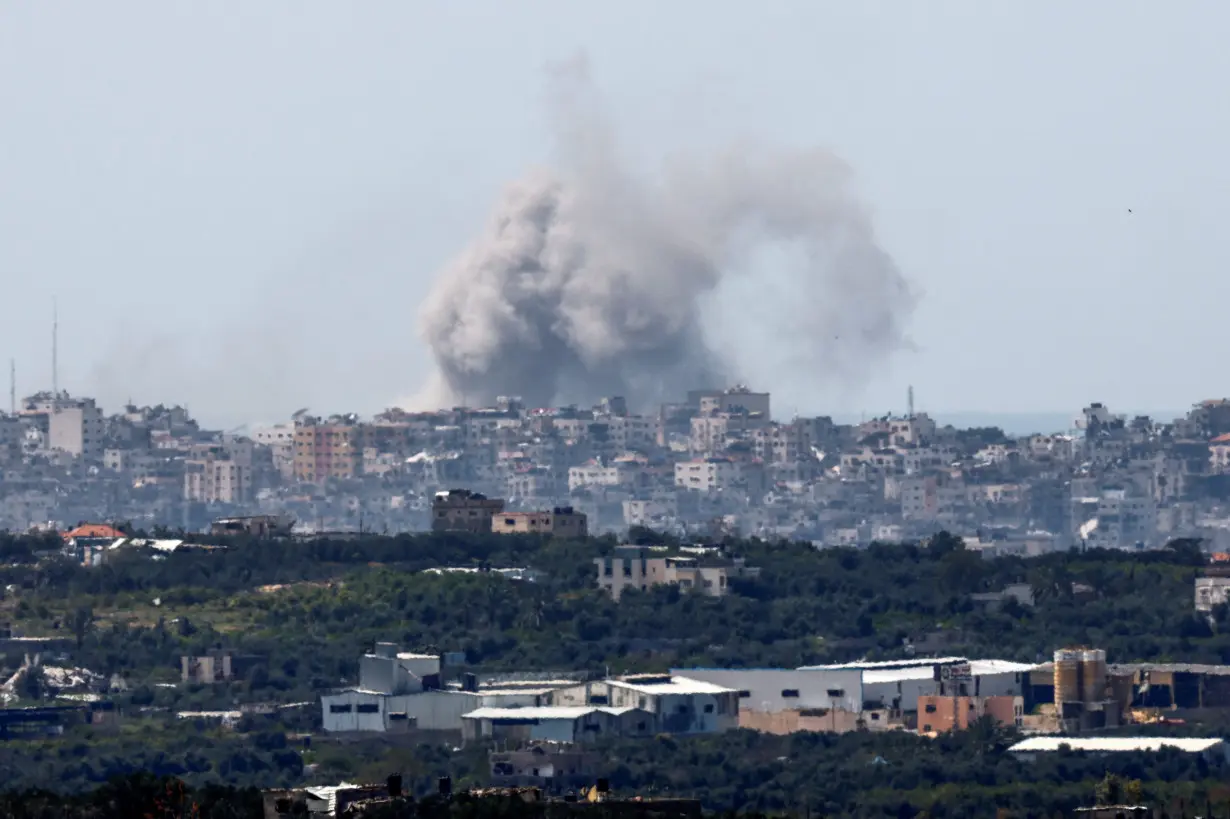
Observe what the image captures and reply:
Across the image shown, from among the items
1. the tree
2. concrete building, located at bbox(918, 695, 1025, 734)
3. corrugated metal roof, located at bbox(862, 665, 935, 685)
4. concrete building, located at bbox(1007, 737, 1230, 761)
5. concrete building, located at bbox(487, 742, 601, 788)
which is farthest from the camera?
the tree

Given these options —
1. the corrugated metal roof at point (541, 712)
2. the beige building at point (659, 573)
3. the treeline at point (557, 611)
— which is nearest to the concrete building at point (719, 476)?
the treeline at point (557, 611)

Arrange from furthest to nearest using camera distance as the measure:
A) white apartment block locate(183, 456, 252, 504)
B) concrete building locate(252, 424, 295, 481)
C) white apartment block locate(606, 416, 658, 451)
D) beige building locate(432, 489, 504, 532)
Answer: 1. white apartment block locate(606, 416, 658, 451)
2. concrete building locate(252, 424, 295, 481)
3. white apartment block locate(183, 456, 252, 504)
4. beige building locate(432, 489, 504, 532)

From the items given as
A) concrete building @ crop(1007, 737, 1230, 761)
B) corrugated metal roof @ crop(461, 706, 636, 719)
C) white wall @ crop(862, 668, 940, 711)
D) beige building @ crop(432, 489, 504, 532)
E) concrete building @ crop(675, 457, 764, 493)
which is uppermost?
concrete building @ crop(675, 457, 764, 493)

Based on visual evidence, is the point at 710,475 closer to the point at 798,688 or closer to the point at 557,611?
the point at 557,611

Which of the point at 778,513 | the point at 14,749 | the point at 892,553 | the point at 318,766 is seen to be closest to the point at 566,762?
the point at 318,766

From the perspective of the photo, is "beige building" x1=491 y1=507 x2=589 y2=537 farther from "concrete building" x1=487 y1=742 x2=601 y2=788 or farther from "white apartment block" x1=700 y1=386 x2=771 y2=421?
"white apartment block" x1=700 y1=386 x2=771 y2=421

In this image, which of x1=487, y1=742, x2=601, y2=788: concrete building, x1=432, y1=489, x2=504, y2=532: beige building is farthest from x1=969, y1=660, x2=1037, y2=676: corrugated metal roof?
x1=432, y1=489, x2=504, y2=532: beige building
